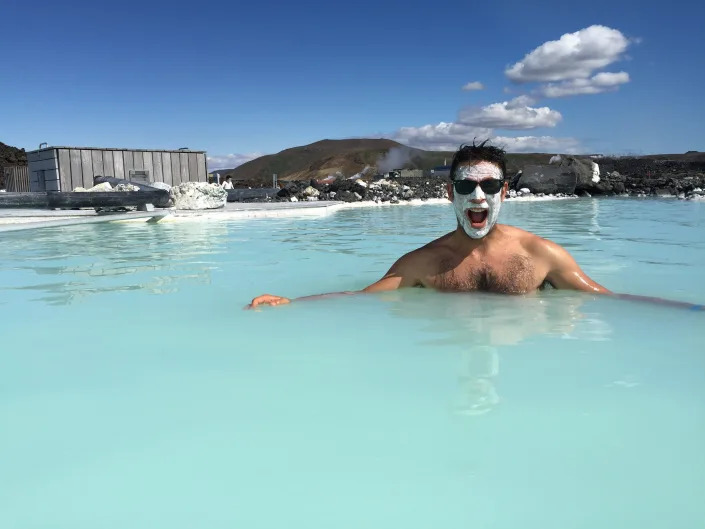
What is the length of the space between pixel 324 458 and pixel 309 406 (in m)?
0.46

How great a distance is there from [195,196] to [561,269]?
12.2 m

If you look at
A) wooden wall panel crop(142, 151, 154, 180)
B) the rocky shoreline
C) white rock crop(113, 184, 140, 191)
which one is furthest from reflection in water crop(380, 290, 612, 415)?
wooden wall panel crop(142, 151, 154, 180)

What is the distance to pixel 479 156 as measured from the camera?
4.02 m

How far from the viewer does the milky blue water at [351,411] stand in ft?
5.49

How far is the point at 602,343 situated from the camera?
3201mm

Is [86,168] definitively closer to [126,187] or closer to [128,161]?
[128,161]

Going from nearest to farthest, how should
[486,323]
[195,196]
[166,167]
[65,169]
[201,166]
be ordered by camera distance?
[486,323] → [195,196] → [65,169] → [166,167] → [201,166]

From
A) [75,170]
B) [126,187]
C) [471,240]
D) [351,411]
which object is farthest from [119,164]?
[351,411]

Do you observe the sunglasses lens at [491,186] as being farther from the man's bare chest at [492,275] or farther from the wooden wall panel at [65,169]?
the wooden wall panel at [65,169]

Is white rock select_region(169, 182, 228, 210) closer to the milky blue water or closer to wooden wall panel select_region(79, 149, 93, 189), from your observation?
wooden wall panel select_region(79, 149, 93, 189)

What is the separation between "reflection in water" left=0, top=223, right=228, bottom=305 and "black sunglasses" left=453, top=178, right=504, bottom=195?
8.65 ft

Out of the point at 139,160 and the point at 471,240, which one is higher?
the point at 139,160

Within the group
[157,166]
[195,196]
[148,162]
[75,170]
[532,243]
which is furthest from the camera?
[157,166]

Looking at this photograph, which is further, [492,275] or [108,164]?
[108,164]
